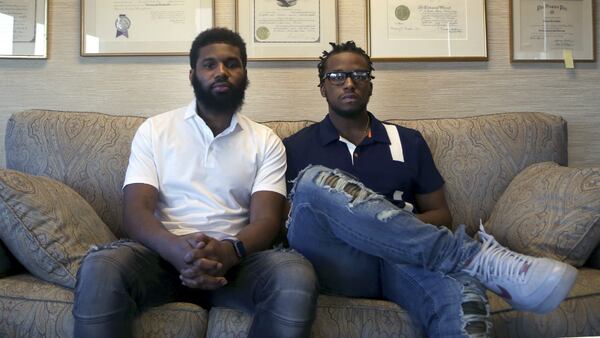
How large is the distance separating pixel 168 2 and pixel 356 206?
4.96 ft

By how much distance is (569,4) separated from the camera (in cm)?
244

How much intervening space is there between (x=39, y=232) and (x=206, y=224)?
0.48 meters

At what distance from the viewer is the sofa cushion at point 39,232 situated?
4.70 ft

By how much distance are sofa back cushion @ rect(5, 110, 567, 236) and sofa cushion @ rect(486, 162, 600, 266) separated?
217mm

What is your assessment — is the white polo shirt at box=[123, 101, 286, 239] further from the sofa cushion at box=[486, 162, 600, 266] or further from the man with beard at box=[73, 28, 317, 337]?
the sofa cushion at box=[486, 162, 600, 266]

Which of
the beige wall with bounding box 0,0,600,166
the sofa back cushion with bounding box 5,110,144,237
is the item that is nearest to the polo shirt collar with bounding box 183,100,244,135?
the sofa back cushion with bounding box 5,110,144,237

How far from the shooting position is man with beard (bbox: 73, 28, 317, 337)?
125cm

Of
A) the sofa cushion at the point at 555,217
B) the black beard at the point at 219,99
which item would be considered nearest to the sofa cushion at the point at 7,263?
the black beard at the point at 219,99

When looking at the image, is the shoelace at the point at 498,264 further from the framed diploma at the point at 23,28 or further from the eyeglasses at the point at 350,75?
the framed diploma at the point at 23,28

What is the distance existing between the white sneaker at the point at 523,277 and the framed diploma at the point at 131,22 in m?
1.63

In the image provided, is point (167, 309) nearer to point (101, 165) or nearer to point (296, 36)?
point (101, 165)

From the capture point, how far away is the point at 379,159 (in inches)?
72.9

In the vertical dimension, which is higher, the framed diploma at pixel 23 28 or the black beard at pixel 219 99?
the framed diploma at pixel 23 28

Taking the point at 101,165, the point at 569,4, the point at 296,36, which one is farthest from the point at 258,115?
the point at 569,4
